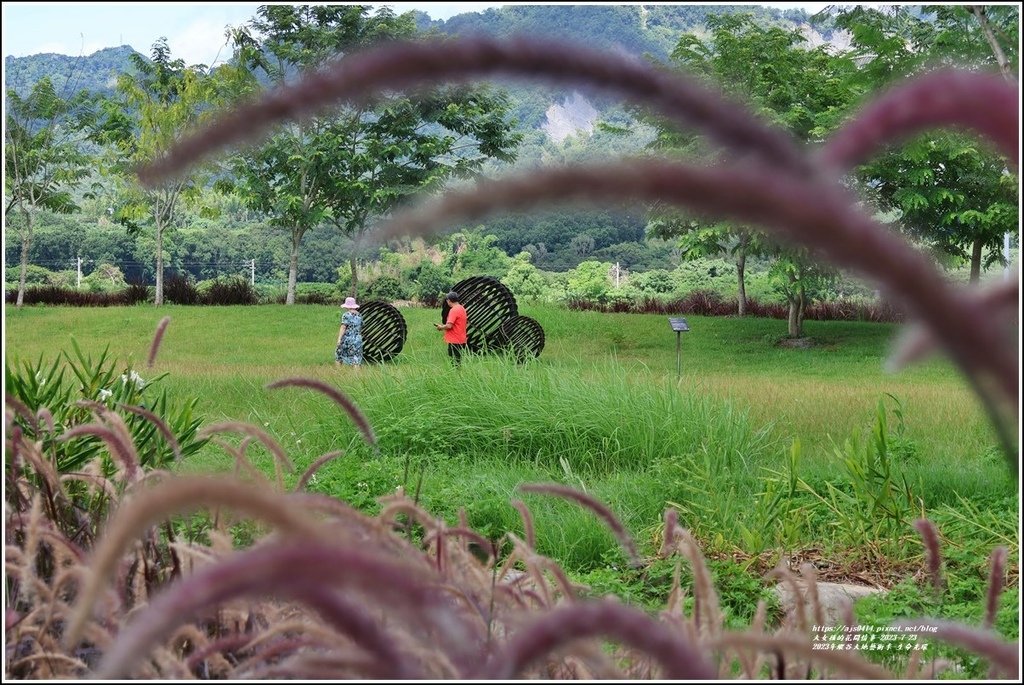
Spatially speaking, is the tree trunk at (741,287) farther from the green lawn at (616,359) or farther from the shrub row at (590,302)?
the green lawn at (616,359)

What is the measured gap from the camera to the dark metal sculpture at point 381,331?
12992 mm

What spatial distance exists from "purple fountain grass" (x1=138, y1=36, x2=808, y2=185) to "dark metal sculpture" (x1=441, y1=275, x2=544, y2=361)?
11708mm

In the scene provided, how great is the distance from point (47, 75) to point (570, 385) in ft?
61.6

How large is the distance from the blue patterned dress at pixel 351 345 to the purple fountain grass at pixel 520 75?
11.5 m

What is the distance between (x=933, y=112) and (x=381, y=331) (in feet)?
42.9

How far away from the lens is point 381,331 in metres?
13.2

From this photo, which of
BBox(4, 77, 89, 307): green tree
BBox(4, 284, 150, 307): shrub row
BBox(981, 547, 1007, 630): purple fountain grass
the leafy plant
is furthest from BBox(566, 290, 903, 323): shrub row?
BBox(981, 547, 1007, 630): purple fountain grass

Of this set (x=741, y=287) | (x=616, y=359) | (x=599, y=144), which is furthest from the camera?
(x=741, y=287)

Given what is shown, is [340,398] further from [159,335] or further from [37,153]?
[37,153]

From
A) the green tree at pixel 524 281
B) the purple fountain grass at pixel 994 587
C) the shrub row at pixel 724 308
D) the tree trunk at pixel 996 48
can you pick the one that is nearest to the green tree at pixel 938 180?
the shrub row at pixel 724 308

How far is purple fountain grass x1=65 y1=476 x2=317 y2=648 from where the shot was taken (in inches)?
9.8

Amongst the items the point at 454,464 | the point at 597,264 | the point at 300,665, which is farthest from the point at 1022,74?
the point at 597,264

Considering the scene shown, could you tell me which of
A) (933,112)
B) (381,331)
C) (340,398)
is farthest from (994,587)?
(381,331)

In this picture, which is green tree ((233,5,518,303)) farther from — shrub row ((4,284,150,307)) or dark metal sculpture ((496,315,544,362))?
dark metal sculpture ((496,315,544,362))
